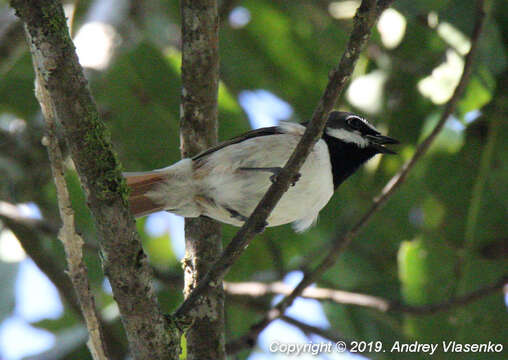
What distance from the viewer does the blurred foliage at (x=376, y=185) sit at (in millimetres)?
4855

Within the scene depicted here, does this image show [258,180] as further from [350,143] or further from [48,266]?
[48,266]

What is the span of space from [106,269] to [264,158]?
1.36 m

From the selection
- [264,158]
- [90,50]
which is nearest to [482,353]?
[264,158]

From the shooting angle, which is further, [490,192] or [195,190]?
[490,192]

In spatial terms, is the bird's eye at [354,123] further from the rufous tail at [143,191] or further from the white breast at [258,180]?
the rufous tail at [143,191]

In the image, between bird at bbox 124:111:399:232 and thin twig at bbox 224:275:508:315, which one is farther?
thin twig at bbox 224:275:508:315

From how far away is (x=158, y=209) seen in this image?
3580 millimetres

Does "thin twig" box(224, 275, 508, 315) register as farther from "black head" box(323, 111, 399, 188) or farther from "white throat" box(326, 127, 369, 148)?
"white throat" box(326, 127, 369, 148)

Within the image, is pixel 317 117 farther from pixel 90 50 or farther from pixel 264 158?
pixel 90 50

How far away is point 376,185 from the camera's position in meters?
5.39

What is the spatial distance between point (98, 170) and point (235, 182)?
1.31 metres

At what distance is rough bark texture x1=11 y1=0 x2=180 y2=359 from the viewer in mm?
2213

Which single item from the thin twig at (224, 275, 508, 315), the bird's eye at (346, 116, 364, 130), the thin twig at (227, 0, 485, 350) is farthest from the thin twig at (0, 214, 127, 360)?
the bird's eye at (346, 116, 364, 130)

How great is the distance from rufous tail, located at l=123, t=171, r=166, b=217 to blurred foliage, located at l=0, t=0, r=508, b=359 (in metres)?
1.26
